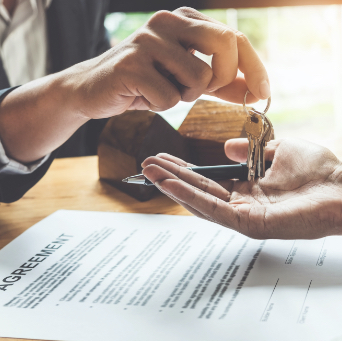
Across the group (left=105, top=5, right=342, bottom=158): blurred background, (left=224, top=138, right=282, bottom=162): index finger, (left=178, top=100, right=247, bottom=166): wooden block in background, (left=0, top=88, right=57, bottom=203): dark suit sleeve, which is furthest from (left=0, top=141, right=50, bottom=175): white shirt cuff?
(left=105, top=5, right=342, bottom=158): blurred background

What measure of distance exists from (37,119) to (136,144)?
9.2 inches

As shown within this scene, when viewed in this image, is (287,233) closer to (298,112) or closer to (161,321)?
(161,321)

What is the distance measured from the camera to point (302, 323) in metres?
0.44

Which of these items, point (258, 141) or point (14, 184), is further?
point (14, 184)

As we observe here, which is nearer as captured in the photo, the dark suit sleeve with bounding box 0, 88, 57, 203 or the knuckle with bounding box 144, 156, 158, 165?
the knuckle with bounding box 144, 156, 158, 165

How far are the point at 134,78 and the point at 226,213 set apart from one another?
29 cm

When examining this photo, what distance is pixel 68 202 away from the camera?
95 cm

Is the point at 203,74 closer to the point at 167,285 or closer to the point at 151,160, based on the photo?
the point at 151,160

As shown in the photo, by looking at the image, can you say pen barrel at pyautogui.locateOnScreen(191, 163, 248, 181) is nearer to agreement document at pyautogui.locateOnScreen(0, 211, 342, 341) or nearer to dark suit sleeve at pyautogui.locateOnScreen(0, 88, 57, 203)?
agreement document at pyautogui.locateOnScreen(0, 211, 342, 341)

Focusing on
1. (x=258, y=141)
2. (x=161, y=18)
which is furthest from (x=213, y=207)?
(x=161, y=18)

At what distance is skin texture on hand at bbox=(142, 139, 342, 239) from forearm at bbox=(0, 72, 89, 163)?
11.5 inches

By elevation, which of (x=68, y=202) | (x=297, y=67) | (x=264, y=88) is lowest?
(x=297, y=67)

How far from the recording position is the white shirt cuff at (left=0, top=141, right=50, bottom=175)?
93 centimetres

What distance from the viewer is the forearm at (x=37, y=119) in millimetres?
880
